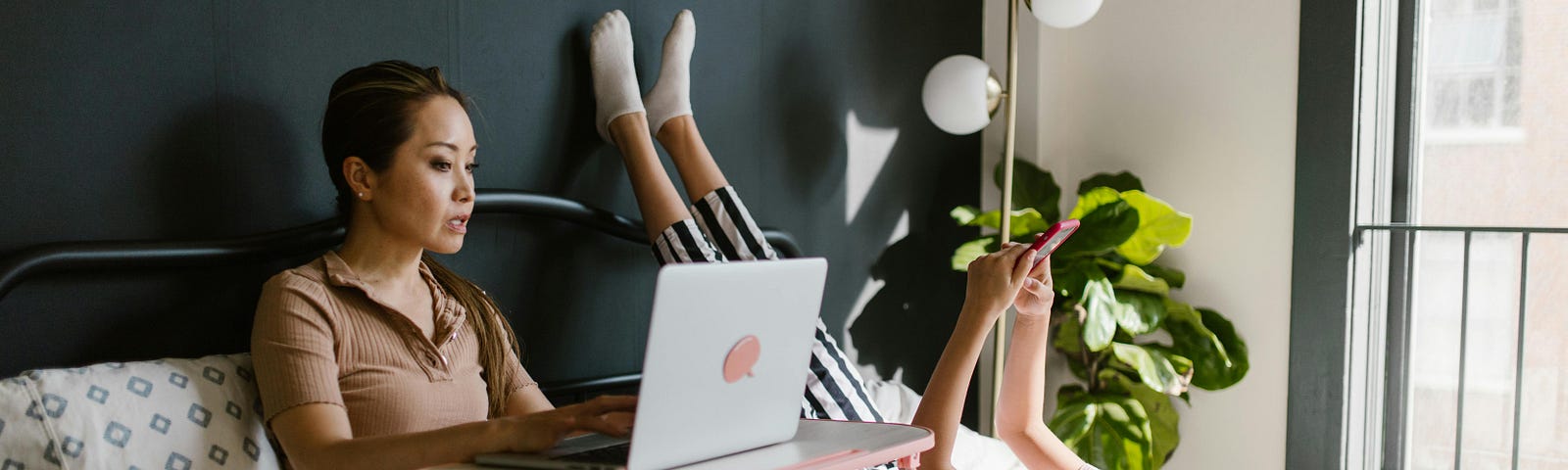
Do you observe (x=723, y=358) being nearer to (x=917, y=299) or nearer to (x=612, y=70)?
(x=612, y=70)

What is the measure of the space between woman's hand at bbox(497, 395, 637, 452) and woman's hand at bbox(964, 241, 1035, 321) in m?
0.61

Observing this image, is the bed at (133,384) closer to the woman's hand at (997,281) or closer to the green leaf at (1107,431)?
the woman's hand at (997,281)

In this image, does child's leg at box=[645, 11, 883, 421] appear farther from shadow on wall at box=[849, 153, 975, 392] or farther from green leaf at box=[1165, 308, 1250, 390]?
green leaf at box=[1165, 308, 1250, 390]

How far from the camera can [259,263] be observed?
150 cm

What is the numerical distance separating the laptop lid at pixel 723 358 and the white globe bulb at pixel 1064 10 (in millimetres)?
1288

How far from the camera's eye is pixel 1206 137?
2629mm

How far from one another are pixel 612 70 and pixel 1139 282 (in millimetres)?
1248

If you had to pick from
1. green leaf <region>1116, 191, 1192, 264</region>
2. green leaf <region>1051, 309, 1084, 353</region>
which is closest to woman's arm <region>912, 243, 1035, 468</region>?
green leaf <region>1116, 191, 1192, 264</region>

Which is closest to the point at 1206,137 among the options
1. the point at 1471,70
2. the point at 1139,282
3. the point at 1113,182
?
the point at 1113,182

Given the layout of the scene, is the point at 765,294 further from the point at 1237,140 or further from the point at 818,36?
the point at 1237,140

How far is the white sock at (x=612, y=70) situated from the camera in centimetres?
189

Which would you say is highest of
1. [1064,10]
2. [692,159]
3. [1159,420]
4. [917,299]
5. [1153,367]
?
[1064,10]

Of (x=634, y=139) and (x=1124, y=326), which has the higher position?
(x=634, y=139)

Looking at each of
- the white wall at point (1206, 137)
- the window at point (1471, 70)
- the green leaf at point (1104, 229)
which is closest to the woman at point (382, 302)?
the green leaf at point (1104, 229)
